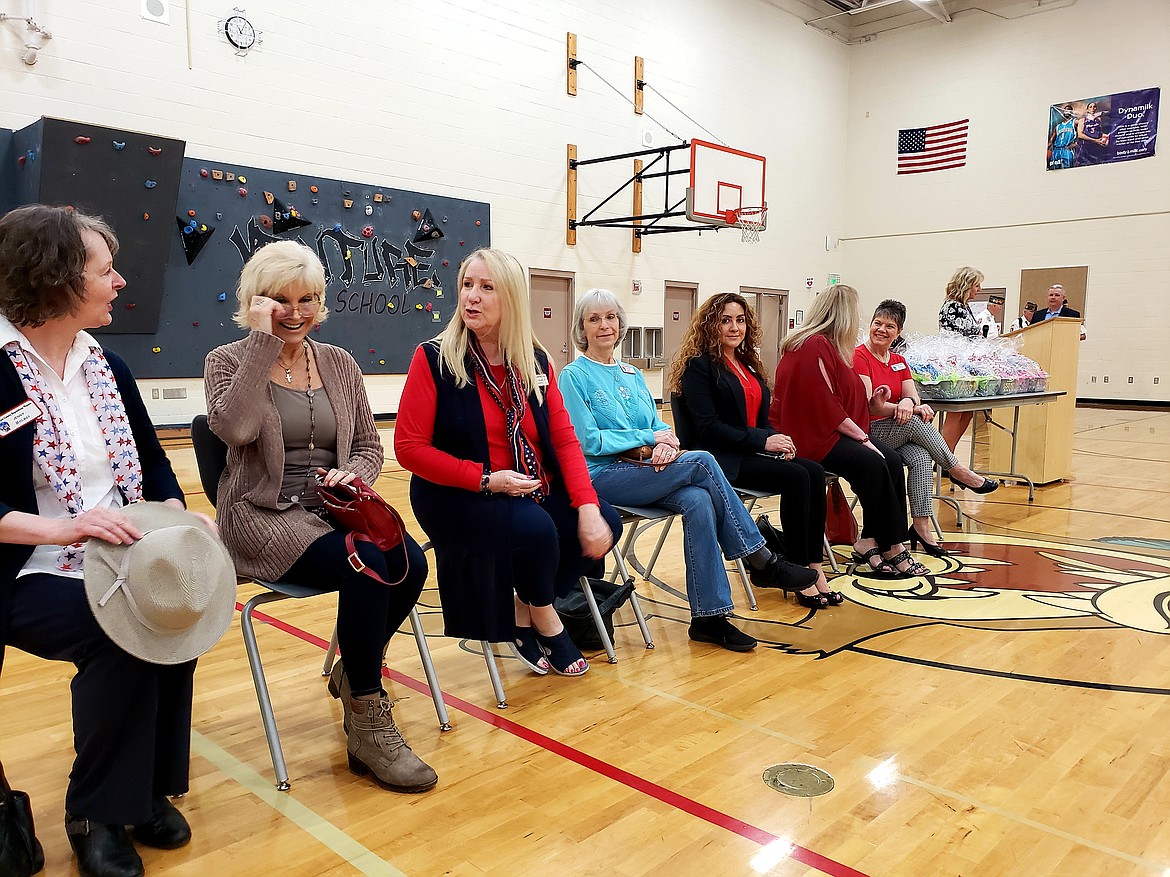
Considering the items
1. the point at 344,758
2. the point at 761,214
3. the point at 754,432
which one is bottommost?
the point at 344,758

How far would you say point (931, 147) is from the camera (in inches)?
544

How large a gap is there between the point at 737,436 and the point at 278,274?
1.85 metres

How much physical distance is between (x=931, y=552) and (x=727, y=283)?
29.6ft

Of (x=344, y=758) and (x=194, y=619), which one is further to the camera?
(x=344, y=758)

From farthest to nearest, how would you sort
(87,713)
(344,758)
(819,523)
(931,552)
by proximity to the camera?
(931,552) → (819,523) → (344,758) → (87,713)

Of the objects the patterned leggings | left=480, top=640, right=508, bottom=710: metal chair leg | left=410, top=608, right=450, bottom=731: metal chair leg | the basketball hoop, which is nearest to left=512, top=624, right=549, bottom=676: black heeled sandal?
left=480, top=640, right=508, bottom=710: metal chair leg

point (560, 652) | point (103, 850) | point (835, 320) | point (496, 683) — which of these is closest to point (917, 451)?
point (835, 320)

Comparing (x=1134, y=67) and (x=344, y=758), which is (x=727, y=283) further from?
(x=344, y=758)

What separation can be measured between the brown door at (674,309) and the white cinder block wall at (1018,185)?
4.06 m

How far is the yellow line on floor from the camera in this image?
165 cm

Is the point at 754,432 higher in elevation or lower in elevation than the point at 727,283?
lower

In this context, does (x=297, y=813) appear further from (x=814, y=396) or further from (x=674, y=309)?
(x=674, y=309)

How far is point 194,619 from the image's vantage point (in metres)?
1.62

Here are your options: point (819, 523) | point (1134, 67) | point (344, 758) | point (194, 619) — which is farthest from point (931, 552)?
point (1134, 67)
